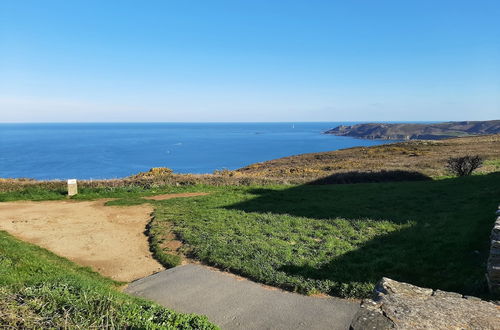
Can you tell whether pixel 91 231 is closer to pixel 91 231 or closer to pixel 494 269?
pixel 91 231

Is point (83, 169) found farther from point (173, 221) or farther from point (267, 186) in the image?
point (173, 221)

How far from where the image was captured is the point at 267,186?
23969 mm

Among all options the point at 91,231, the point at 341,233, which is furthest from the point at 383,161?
the point at 91,231

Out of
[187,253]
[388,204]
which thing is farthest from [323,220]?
[187,253]

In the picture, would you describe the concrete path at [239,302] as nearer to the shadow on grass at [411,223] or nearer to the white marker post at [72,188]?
the shadow on grass at [411,223]

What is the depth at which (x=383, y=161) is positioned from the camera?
4081 centimetres

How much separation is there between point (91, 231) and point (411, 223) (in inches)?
507

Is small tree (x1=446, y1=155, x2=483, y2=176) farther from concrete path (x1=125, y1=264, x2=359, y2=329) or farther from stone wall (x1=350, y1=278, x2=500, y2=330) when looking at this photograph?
stone wall (x1=350, y1=278, x2=500, y2=330)

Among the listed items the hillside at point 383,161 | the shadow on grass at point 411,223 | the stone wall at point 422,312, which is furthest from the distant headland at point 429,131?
the stone wall at point 422,312

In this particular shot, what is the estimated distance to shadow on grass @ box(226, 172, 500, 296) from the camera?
8578 millimetres

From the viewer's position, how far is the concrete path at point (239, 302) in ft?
22.5

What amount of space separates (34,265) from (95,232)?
513 cm

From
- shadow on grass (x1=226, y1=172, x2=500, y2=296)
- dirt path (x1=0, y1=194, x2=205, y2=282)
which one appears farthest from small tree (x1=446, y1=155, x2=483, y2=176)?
dirt path (x1=0, y1=194, x2=205, y2=282)

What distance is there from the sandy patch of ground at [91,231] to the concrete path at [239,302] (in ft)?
5.32
